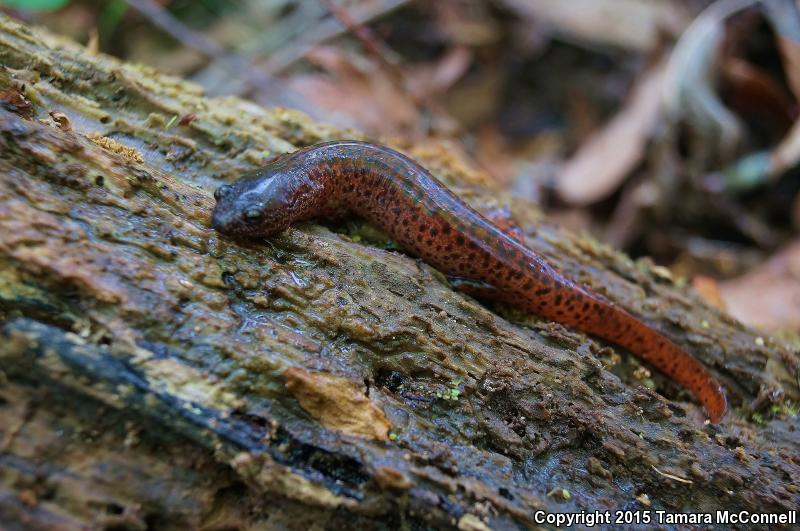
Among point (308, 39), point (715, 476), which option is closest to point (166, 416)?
point (715, 476)

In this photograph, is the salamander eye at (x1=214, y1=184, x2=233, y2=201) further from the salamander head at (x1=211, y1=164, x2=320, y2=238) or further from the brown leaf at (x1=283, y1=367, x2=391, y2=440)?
the brown leaf at (x1=283, y1=367, x2=391, y2=440)

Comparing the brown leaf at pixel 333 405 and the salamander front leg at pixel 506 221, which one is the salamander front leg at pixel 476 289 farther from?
the brown leaf at pixel 333 405

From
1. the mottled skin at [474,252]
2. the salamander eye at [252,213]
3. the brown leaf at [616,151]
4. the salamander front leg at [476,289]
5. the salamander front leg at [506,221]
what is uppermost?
the brown leaf at [616,151]

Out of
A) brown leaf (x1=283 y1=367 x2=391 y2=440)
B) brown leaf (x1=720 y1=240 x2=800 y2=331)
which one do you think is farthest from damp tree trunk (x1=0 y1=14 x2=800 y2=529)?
brown leaf (x1=720 y1=240 x2=800 y2=331)

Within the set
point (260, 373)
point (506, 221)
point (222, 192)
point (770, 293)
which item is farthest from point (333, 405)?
point (770, 293)

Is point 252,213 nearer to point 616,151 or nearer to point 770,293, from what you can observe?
point 770,293

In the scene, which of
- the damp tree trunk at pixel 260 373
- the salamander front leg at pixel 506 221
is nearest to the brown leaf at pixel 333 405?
the damp tree trunk at pixel 260 373

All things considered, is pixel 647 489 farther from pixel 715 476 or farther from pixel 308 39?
pixel 308 39
